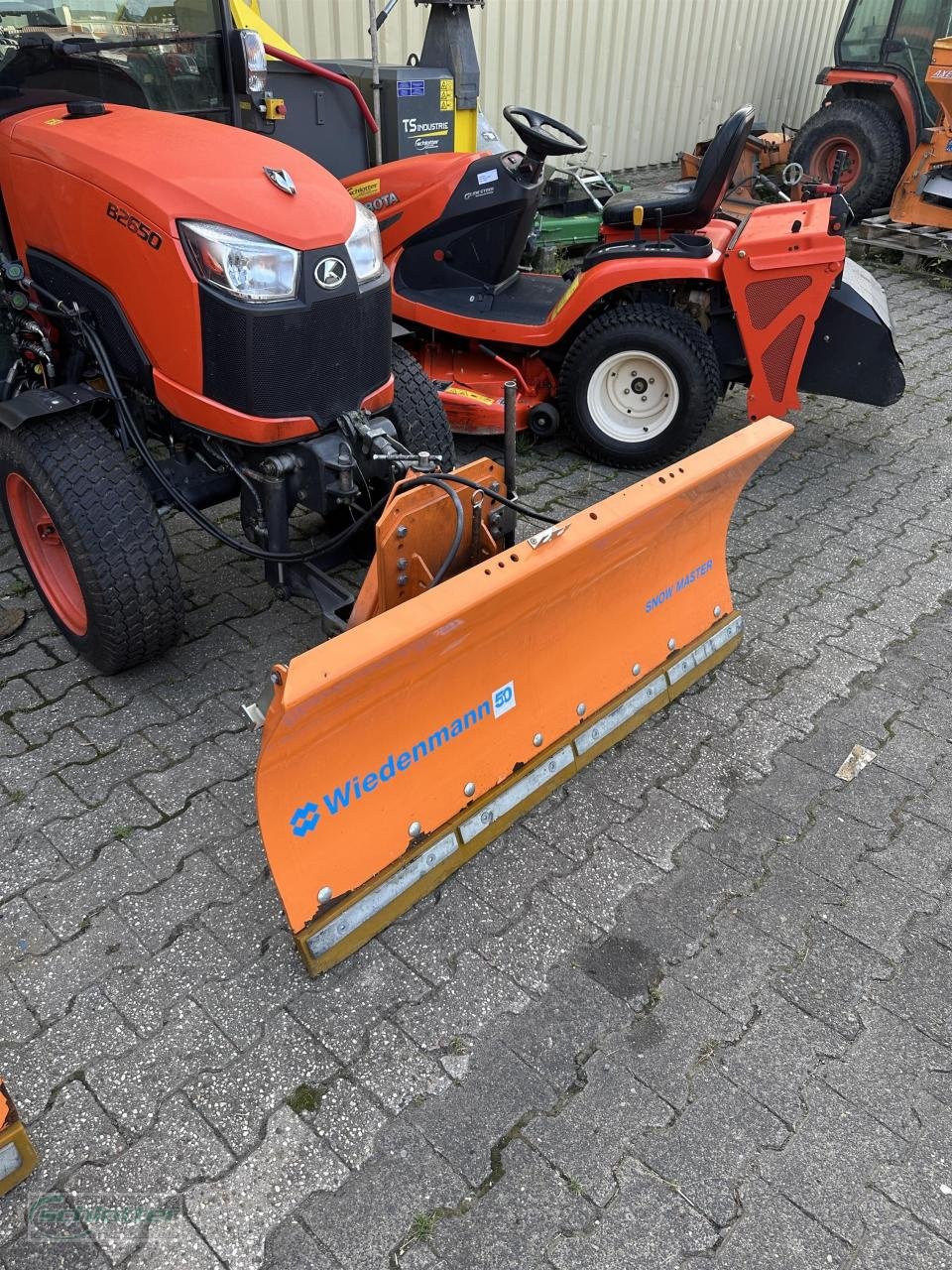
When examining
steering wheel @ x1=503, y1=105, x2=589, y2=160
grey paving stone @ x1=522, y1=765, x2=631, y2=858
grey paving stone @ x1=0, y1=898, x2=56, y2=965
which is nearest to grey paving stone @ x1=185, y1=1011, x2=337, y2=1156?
grey paving stone @ x1=0, y1=898, x2=56, y2=965

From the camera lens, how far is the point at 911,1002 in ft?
7.23

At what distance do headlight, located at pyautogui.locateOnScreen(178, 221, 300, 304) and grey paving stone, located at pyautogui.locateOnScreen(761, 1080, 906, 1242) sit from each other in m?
2.25

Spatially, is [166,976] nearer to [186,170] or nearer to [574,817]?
[574,817]

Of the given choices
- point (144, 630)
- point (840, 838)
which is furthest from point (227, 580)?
point (840, 838)

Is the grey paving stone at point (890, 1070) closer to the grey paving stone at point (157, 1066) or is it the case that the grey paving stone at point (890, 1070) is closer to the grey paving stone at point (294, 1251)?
the grey paving stone at point (294, 1251)

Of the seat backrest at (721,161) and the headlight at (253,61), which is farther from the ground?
the headlight at (253,61)

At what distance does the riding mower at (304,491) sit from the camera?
218 cm

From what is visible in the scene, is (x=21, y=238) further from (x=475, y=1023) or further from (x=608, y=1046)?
(x=608, y=1046)

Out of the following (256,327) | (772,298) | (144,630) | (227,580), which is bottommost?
(227,580)

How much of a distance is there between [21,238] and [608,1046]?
9.27 feet

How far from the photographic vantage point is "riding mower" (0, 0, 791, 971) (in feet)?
7.16

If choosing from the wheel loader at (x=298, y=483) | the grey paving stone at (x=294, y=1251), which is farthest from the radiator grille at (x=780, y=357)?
the grey paving stone at (x=294, y=1251)

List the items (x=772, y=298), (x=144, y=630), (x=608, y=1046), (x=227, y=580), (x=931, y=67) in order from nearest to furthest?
(x=608, y=1046)
(x=144, y=630)
(x=227, y=580)
(x=772, y=298)
(x=931, y=67)

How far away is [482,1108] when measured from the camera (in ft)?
6.43
